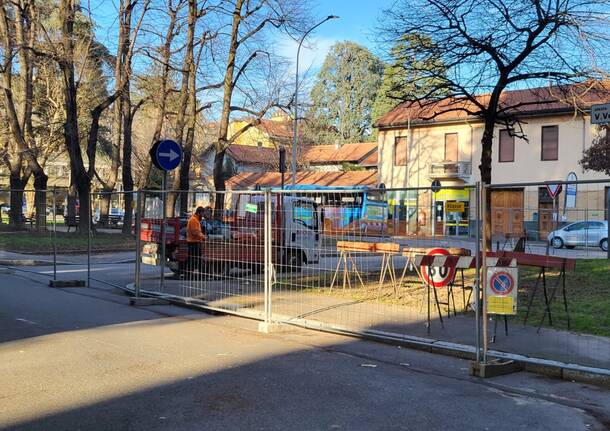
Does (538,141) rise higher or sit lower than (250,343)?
higher

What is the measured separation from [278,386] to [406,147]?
130ft

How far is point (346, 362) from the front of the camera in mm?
6816

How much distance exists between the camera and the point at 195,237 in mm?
10836

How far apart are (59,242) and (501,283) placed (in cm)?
1655

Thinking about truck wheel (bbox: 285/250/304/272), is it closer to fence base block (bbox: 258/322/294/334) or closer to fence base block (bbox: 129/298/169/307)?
fence base block (bbox: 258/322/294/334)

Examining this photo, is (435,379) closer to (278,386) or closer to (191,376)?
(278,386)

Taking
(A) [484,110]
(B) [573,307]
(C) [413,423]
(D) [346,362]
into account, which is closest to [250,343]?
(D) [346,362]

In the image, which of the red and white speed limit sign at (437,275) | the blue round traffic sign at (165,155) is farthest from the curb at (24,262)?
the red and white speed limit sign at (437,275)

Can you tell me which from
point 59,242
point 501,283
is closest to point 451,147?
point 59,242

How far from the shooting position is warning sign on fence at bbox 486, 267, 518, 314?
6.41 m

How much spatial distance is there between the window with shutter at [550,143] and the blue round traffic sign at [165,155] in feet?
101

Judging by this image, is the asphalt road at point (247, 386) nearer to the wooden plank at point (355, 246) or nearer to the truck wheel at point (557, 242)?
the wooden plank at point (355, 246)

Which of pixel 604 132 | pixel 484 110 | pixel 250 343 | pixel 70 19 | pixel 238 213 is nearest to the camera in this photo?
pixel 250 343

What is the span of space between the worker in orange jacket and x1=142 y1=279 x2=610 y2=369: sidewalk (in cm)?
44
